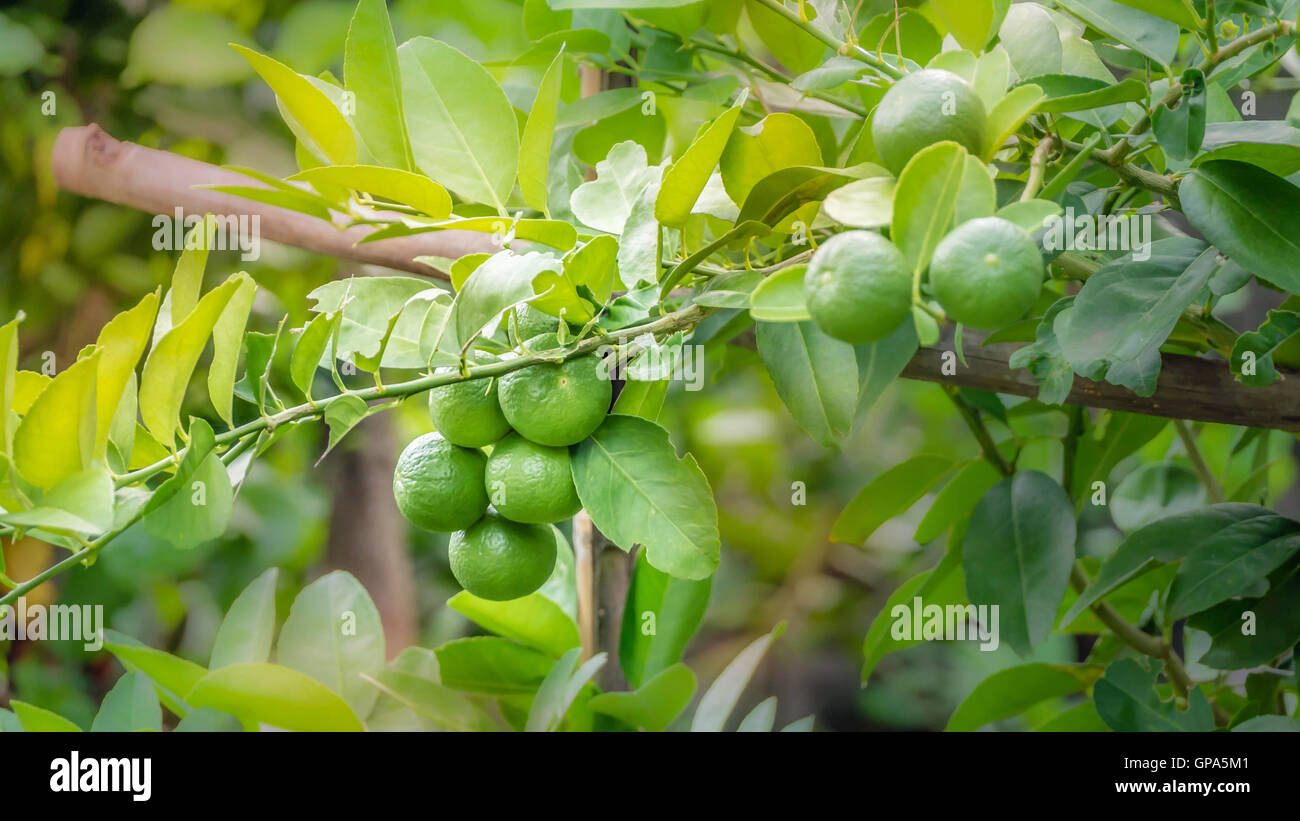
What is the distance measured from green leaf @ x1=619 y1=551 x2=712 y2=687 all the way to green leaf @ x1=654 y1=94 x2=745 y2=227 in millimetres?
251

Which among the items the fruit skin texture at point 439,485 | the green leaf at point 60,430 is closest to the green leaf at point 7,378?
the green leaf at point 60,430

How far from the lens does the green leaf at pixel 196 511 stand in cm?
28

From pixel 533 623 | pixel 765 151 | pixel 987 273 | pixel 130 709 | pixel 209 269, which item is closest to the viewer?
pixel 987 273

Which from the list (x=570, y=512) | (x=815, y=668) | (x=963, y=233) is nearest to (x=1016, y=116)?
(x=963, y=233)

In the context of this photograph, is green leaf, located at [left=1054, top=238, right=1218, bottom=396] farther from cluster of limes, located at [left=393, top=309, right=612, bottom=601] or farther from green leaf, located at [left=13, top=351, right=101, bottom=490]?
green leaf, located at [left=13, top=351, right=101, bottom=490]

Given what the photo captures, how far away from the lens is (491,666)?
51cm

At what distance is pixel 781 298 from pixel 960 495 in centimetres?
36

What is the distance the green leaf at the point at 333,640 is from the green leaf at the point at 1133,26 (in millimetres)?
392

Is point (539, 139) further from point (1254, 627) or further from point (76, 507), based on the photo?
point (1254, 627)

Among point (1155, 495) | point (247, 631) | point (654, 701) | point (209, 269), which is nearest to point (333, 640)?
point (247, 631)

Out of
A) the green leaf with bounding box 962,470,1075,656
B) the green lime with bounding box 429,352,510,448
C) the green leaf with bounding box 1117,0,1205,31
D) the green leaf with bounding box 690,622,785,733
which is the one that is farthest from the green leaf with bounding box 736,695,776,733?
the green leaf with bounding box 1117,0,1205,31

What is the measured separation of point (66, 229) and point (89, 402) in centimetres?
81

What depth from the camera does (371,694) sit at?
0.48 m
